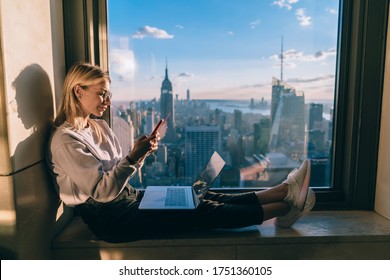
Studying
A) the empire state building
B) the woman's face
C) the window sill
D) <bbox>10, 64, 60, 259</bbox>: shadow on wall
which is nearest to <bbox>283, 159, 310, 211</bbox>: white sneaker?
the window sill

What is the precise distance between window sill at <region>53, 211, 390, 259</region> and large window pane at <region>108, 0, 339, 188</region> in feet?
1.23

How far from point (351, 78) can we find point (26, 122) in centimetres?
148

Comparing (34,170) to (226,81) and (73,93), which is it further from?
(226,81)

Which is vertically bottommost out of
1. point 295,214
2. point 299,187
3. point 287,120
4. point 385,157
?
point 295,214

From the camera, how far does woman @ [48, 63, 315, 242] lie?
1167 mm

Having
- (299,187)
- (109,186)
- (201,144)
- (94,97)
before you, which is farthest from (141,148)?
(299,187)

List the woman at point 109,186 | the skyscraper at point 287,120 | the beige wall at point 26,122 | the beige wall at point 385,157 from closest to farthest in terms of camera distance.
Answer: the beige wall at point 26,122 → the woman at point 109,186 → the beige wall at point 385,157 → the skyscraper at point 287,120

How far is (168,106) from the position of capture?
1.62m

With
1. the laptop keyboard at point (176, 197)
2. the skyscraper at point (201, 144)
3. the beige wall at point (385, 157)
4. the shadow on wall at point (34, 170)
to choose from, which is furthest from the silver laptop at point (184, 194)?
the beige wall at point (385, 157)

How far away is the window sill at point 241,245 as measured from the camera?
1.33 m

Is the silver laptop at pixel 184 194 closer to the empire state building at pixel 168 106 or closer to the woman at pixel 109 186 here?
the woman at pixel 109 186

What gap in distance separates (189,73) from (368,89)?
89cm

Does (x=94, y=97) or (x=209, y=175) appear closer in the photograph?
(x=94, y=97)
